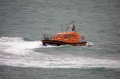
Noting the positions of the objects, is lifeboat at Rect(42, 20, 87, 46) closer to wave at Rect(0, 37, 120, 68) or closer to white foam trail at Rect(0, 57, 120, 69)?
wave at Rect(0, 37, 120, 68)

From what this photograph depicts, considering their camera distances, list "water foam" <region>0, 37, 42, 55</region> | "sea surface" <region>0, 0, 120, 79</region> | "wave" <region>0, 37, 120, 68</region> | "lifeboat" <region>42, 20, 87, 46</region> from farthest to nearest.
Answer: "lifeboat" <region>42, 20, 87, 46</region> → "water foam" <region>0, 37, 42, 55</region> → "wave" <region>0, 37, 120, 68</region> → "sea surface" <region>0, 0, 120, 79</region>

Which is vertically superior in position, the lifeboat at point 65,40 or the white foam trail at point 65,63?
the lifeboat at point 65,40

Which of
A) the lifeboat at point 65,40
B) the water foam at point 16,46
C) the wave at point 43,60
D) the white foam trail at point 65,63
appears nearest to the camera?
the white foam trail at point 65,63

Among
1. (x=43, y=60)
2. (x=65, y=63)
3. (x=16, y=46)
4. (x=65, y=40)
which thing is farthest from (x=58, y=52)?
(x=65, y=63)

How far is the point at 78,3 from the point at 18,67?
115 m

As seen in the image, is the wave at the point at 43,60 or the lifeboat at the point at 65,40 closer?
the wave at the point at 43,60

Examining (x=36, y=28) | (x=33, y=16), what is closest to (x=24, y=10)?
(x=33, y=16)

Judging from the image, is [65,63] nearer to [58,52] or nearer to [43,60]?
[43,60]

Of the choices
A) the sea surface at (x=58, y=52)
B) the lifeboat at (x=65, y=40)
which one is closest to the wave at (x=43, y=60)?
the sea surface at (x=58, y=52)

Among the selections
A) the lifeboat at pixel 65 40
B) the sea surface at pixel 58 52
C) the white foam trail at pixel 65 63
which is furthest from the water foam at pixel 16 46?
the white foam trail at pixel 65 63

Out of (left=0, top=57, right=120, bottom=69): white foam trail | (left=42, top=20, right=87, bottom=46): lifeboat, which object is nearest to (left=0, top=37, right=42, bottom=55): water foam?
(left=42, top=20, right=87, bottom=46): lifeboat

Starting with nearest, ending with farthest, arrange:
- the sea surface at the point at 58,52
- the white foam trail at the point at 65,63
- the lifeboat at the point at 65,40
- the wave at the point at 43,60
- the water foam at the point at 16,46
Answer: the sea surface at the point at 58,52 → the white foam trail at the point at 65,63 → the wave at the point at 43,60 → the water foam at the point at 16,46 → the lifeboat at the point at 65,40

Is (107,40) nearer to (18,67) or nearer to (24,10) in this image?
(18,67)

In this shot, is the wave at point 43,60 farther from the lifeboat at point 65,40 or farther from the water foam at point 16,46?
the lifeboat at point 65,40
